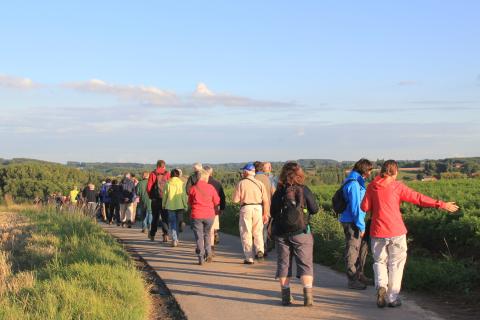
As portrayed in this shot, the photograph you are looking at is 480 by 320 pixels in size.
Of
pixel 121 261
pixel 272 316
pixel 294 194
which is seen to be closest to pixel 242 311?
pixel 272 316

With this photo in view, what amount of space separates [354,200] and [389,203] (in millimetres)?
1158

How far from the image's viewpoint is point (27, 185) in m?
81.3

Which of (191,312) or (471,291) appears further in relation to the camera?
(471,291)

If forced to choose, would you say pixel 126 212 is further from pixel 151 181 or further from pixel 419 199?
pixel 419 199

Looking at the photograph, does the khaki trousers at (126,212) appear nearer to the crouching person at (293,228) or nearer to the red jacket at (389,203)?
the crouching person at (293,228)

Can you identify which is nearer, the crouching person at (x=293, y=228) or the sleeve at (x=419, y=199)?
the sleeve at (x=419, y=199)

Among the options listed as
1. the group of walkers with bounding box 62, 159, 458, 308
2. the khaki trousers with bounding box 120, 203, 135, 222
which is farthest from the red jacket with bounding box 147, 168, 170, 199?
the khaki trousers with bounding box 120, 203, 135, 222

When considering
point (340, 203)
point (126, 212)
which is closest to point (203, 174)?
point (340, 203)

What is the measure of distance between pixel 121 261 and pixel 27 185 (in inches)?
3035

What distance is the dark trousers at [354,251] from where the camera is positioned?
8367 mm

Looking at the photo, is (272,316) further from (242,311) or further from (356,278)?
(356,278)

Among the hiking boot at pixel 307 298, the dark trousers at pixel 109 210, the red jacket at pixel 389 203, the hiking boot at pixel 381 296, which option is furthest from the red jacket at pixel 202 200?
the dark trousers at pixel 109 210

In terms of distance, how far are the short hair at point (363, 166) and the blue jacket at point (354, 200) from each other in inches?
3.0

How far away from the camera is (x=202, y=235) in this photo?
35.1ft
